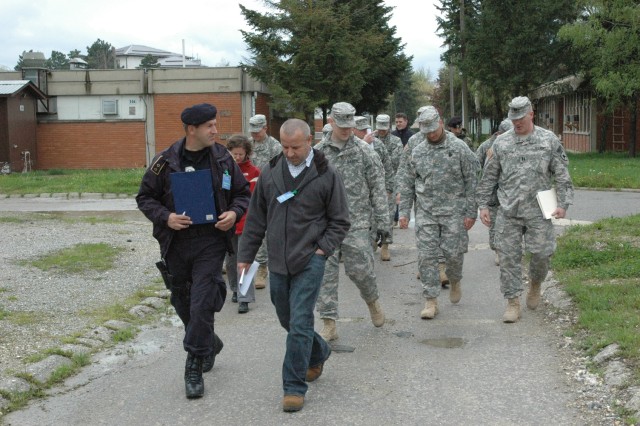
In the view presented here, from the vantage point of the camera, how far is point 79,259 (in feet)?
39.0

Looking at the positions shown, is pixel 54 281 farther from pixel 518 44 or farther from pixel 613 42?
pixel 518 44

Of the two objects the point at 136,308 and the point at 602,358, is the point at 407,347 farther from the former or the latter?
the point at 136,308

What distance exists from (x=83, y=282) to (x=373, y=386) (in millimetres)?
5306

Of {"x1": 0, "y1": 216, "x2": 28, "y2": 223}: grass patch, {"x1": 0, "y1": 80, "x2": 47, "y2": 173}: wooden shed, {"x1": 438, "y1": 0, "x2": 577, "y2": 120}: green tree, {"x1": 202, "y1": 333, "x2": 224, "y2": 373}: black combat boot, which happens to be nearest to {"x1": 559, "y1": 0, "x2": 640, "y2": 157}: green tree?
{"x1": 438, "y1": 0, "x2": 577, "y2": 120}: green tree

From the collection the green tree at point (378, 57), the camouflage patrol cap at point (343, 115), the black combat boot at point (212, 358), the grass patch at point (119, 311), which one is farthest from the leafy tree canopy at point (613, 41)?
the black combat boot at point (212, 358)

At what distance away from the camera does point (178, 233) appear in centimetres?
620

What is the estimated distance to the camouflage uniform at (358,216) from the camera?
7523 mm

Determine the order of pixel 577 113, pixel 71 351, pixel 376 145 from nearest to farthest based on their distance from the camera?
pixel 71 351 < pixel 376 145 < pixel 577 113

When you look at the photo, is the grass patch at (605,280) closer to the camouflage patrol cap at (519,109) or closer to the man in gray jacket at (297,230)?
the camouflage patrol cap at (519,109)

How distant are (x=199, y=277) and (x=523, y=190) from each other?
3.53 m

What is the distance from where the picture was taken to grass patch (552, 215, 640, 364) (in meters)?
6.91

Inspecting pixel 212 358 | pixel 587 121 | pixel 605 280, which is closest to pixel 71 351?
pixel 212 358

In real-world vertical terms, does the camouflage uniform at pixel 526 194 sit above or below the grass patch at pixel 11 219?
above

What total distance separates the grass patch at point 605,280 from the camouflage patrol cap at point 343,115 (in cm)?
277
